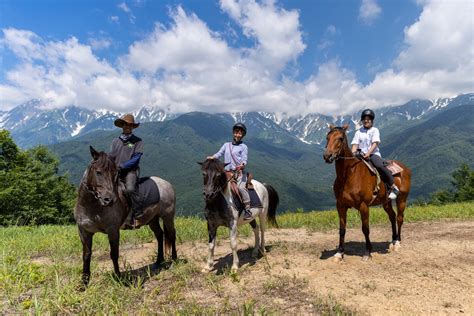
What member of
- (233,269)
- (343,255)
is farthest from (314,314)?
(343,255)

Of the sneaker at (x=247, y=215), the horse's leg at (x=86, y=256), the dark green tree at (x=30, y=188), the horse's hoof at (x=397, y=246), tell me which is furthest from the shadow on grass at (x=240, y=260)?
the dark green tree at (x=30, y=188)

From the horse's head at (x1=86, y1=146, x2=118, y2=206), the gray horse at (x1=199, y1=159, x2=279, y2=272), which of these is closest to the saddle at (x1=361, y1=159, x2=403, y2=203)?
the gray horse at (x1=199, y1=159, x2=279, y2=272)

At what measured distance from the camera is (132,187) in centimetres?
750

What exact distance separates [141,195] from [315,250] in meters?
5.39

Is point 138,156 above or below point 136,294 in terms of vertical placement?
above

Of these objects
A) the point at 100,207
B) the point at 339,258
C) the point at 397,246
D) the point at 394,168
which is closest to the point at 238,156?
the point at 100,207

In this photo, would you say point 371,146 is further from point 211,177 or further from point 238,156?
point 211,177

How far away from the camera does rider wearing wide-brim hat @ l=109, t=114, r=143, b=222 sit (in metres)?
7.56

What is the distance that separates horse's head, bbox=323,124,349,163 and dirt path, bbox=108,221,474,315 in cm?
276

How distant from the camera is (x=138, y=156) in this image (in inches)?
311

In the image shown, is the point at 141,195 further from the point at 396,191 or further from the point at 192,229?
the point at 396,191

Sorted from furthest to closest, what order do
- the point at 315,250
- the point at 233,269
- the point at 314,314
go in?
the point at 315,250, the point at 233,269, the point at 314,314

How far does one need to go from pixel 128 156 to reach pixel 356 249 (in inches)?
284

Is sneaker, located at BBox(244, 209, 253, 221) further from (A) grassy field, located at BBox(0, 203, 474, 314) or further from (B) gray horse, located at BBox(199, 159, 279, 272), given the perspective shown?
(A) grassy field, located at BBox(0, 203, 474, 314)
